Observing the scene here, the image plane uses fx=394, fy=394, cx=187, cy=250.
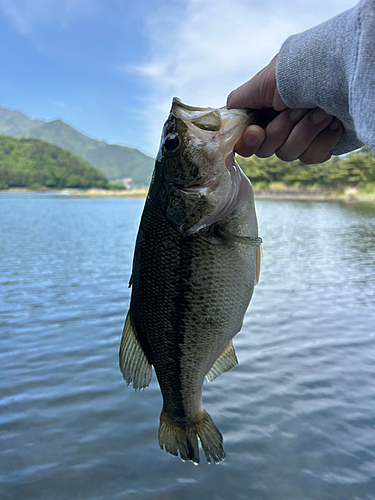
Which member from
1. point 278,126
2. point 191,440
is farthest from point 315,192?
point 191,440

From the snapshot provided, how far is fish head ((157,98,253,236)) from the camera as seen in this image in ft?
5.96

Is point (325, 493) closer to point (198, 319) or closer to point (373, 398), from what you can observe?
point (373, 398)

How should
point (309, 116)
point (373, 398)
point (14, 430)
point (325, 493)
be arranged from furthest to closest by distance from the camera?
1. point (373, 398)
2. point (14, 430)
3. point (325, 493)
4. point (309, 116)

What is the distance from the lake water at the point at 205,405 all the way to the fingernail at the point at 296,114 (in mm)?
2936

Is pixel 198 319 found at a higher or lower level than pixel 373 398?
higher

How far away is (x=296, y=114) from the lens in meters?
2.04

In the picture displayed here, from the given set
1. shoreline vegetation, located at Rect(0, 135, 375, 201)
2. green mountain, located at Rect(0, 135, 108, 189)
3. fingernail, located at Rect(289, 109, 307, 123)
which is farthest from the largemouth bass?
green mountain, located at Rect(0, 135, 108, 189)

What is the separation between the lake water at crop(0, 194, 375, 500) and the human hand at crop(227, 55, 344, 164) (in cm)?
276

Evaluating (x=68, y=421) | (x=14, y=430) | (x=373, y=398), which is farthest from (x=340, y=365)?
(x=14, y=430)

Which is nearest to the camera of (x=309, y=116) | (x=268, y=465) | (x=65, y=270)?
(x=309, y=116)

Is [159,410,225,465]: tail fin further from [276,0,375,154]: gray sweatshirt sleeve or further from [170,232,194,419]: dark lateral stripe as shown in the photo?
[276,0,375,154]: gray sweatshirt sleeve

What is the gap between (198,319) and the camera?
188cm

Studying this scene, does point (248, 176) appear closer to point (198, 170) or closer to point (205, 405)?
point (205, 405)

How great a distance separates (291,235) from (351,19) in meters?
20.5
